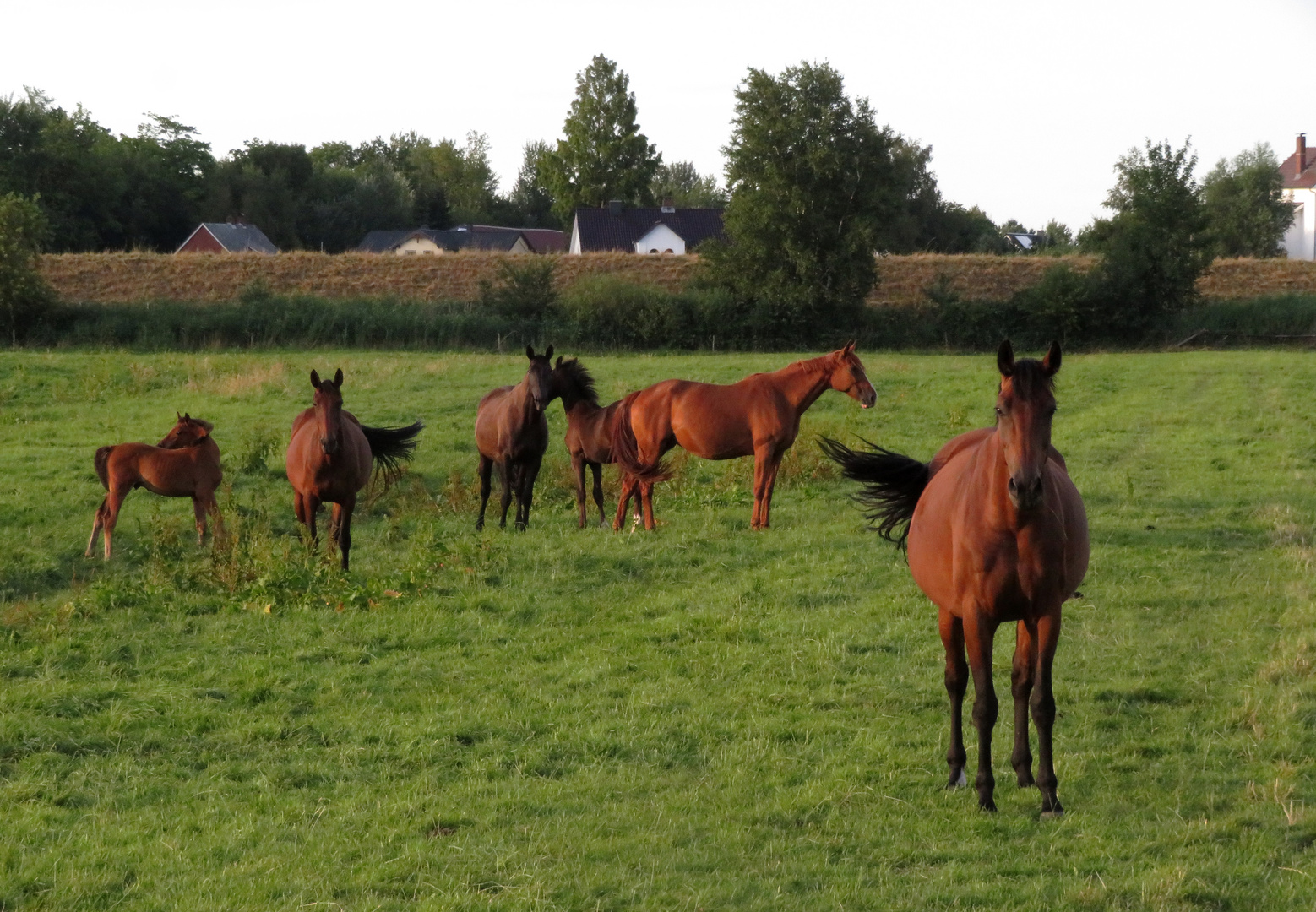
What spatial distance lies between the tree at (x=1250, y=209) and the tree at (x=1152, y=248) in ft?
92.5

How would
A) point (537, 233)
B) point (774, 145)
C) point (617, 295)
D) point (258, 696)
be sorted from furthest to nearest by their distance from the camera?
point (537, 233) → point (774, 145) → point (617, 295) → point (258, 696)

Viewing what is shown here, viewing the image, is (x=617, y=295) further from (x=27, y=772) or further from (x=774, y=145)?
(x=27, y=772)

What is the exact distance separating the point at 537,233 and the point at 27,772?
8216 cm

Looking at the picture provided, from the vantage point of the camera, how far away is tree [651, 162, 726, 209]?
98.2 meters

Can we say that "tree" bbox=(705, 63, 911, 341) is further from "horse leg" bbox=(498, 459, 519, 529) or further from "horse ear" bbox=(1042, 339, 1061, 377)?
"horse ear" bbox=(1042, 339, 1061, 377)

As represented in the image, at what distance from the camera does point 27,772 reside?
6469 mm

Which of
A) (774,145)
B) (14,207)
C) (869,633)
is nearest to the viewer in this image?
(869,633)

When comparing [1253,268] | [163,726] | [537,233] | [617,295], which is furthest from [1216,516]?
[537,233]

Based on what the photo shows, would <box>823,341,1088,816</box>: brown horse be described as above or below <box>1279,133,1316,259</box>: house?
below

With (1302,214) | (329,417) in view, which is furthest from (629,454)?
(1302,214)

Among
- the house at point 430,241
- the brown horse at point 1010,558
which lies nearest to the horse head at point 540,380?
the brown horse at point 1010,558

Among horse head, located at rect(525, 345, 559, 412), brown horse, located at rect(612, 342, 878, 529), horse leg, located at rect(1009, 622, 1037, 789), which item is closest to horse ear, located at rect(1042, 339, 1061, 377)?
horse leg, located at rect(1009, 622, 1037, 789)

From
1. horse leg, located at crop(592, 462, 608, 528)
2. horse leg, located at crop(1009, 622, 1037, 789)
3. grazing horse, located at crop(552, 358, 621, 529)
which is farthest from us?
horse leg, located at crop(592, 462, 608, 528)

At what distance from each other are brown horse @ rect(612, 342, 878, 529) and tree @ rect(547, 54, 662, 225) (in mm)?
64768
